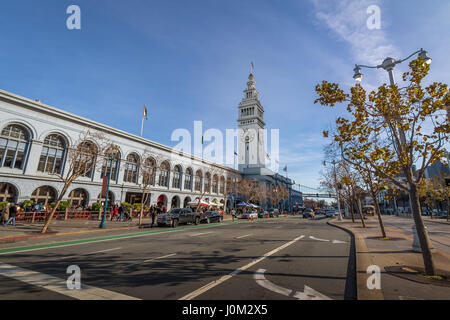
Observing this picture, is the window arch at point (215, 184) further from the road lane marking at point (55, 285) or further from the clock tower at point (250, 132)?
the road lane marking at point (55, 285)

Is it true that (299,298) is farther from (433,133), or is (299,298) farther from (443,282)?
(433,133)

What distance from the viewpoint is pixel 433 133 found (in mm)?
6523

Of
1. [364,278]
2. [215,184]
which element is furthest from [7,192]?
[215,184]

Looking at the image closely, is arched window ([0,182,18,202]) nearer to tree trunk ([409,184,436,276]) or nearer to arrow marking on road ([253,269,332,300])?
arrow marking on road ([253,269,332,300])

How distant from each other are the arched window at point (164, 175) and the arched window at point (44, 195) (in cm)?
1685

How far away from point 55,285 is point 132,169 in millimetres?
32417

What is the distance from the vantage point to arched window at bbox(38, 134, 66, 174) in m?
25.9

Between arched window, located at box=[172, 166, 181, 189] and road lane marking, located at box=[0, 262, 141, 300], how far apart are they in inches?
1471

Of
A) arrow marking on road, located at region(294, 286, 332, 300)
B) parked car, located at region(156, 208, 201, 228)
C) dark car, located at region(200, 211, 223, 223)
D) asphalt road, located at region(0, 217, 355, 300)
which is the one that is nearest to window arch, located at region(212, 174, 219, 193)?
dark car, located at region(200, 211, 223, 223)

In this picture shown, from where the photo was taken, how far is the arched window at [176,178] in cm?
4397

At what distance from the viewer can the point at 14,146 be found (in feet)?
77.6

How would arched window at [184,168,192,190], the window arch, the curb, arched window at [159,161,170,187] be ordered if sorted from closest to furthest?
1. the curb
2. arched window at [159,161,170,187]
3. arched window at [184,168,192,190]
4. the window arch

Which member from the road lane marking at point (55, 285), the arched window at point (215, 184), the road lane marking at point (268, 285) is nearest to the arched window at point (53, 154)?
the road lane marking at point (55, 285)
